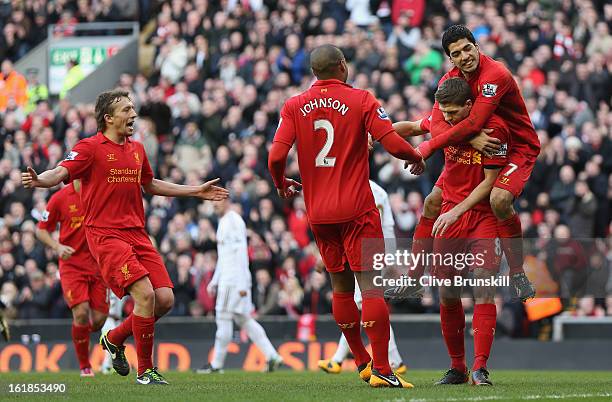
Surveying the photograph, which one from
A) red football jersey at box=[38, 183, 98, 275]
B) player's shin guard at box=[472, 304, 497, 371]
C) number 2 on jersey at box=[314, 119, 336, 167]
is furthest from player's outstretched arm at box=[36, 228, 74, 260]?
player's shin guard at box=[472, 304, 497, 371]

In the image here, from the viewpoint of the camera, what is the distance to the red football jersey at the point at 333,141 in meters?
10.4

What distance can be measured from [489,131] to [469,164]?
15.2 inches

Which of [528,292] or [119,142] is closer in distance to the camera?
[528,292]

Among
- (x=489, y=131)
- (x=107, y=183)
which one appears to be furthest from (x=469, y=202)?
(x=107, y=183)

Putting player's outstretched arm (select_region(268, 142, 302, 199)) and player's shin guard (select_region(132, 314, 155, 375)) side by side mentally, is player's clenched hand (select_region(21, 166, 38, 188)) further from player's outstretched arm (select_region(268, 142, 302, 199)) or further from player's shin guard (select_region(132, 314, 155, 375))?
player's outstretched arm (select_region(268, 142, 302, 199))

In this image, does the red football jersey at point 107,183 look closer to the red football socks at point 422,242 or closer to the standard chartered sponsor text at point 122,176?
the standard chartered sponsor text at point 122,176

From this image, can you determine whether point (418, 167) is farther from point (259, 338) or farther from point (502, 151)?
point (259, 338)

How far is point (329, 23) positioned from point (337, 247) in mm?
13811

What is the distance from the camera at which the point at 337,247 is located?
10734 mm

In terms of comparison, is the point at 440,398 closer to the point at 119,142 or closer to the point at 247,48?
the point at 119,142

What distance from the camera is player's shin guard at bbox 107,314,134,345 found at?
12195 millimetres

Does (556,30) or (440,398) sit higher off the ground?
(556,30)

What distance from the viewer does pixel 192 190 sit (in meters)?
12.1

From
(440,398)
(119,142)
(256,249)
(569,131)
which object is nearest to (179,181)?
(256,249)
